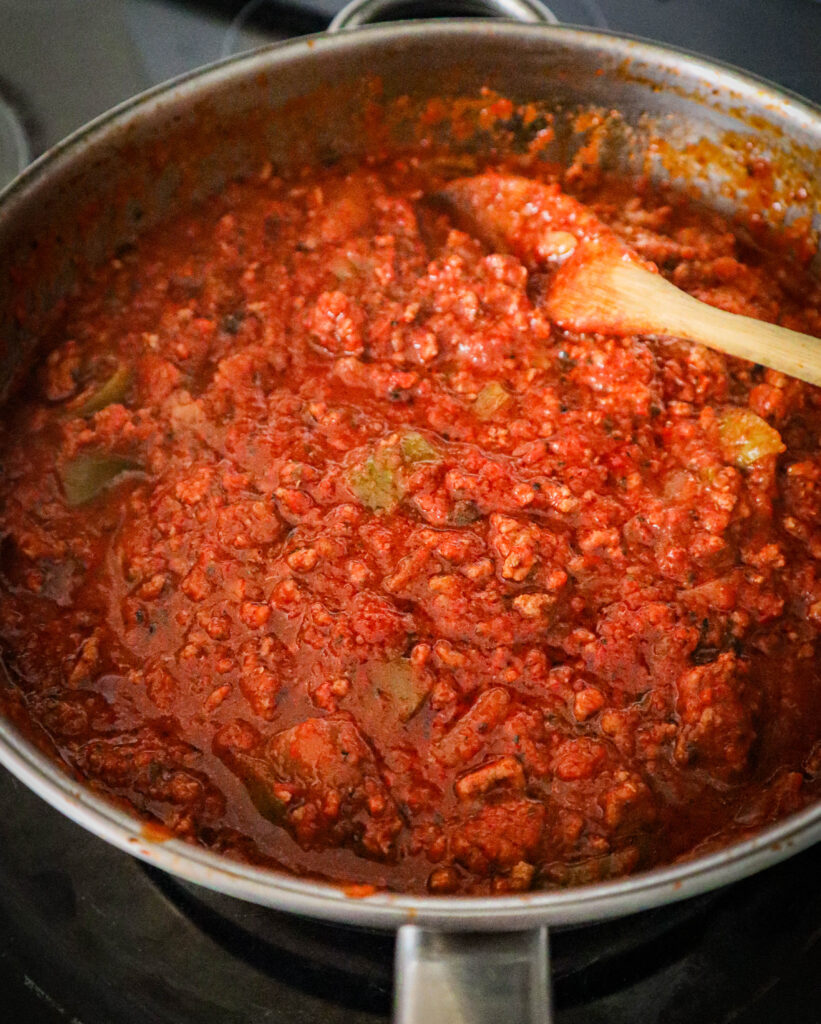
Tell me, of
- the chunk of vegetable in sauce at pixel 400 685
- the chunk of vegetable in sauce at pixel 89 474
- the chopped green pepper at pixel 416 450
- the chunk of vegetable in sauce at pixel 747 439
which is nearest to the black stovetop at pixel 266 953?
the chunk of vegetable in sauce at pixel 400 685

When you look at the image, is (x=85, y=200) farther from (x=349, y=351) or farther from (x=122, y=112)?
(x=349, y=351)

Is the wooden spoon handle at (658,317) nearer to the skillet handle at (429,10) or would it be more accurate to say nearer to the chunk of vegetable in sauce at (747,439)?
the chunk of vegetable in sauce at (747,439)

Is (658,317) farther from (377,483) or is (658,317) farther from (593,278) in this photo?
(377,483)

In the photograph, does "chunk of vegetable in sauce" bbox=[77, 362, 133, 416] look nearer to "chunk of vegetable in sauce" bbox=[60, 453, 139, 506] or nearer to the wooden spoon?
"chunk of vegetable in sauce" bbox=[60, 453, 139, 506]

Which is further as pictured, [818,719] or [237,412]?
[237,412]

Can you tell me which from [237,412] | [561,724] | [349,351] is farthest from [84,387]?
[561,724]

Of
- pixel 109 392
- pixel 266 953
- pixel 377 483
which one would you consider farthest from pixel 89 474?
pixel 266 953

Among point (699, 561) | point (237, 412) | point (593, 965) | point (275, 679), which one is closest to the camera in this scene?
point (593, 965)
